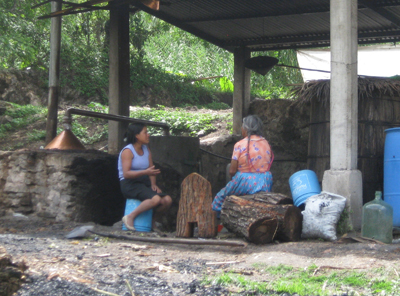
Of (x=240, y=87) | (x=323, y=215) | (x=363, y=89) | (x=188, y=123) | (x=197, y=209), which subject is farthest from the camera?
(x=188, y=123)

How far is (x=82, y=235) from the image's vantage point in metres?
4.98

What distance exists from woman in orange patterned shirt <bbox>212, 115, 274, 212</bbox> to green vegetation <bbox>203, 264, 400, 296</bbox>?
1863mm

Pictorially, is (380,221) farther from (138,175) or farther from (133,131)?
(133,131)

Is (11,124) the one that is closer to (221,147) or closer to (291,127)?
(221,147)

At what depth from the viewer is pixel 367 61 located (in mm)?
9609

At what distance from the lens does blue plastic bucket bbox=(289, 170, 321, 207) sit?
576 cm

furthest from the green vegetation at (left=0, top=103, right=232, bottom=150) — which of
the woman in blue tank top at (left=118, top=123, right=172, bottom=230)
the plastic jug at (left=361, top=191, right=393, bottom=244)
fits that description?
the plastic jug at (left=361, top=191, right=393, bottom=244)

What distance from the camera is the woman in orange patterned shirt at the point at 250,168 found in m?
5.70

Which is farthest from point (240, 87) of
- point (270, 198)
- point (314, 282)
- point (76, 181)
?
point (314, 282)

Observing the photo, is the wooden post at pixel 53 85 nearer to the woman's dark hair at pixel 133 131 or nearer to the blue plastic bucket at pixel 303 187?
the woman's dark hair at pixel 133 131

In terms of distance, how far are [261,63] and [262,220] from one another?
4.71m

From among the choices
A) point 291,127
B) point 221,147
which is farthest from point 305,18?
point 221,147

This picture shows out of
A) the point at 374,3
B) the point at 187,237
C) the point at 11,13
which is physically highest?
the point at 11,13

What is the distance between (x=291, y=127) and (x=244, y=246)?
4884 mm
